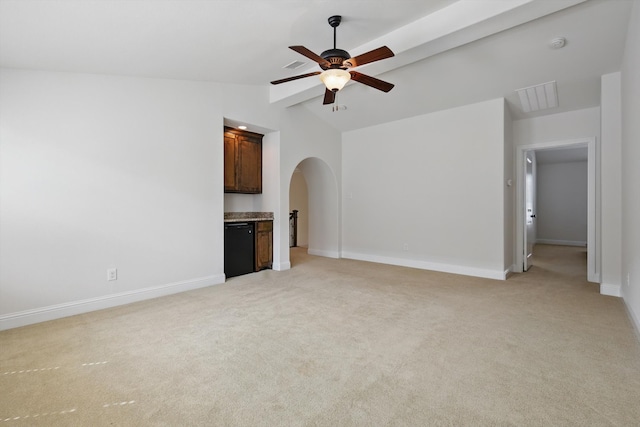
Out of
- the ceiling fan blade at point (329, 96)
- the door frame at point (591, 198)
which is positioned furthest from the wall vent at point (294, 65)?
the door frame at point (591, 198)

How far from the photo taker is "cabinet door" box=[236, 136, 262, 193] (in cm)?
525

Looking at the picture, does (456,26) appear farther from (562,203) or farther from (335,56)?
(562,203)

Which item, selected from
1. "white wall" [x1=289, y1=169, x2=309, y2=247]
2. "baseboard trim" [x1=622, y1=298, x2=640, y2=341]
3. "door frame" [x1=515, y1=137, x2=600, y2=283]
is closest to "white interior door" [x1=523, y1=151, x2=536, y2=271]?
"door frame" [x1=515, y1=137, x2=600, y2=283]

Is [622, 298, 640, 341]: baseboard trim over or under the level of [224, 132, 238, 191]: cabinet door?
under

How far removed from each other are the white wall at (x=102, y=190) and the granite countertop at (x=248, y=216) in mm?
704

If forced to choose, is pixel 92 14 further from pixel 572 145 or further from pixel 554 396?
pixel 572 145

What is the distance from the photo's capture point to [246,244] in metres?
5.08

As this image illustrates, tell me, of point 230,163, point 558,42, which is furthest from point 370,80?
point 230,163

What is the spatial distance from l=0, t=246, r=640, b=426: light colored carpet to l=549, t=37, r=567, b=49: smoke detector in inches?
115

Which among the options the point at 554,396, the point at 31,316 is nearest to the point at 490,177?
the point at 554,396

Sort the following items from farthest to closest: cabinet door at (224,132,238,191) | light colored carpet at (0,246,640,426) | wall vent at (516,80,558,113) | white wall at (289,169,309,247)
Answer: white wall at (289,169,309,247)
cabinet door at (224,132,238,191)
wall vent at (516,80,558,113)
light colored carpet at (0,246,640,426)

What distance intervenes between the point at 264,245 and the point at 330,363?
131 inches

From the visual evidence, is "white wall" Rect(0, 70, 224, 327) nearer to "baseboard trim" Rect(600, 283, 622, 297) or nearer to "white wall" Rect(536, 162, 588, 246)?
"baseboard trim" Rect(600, 283, 622, 297)

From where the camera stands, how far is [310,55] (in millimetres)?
2680
